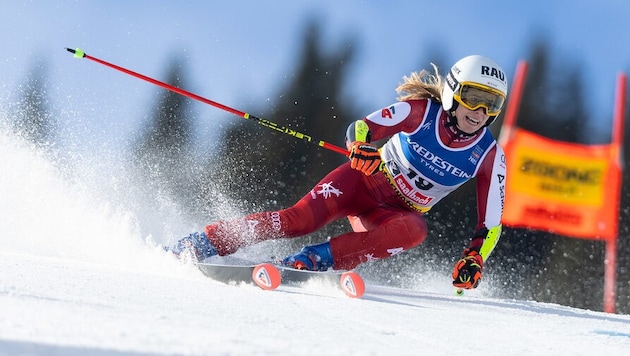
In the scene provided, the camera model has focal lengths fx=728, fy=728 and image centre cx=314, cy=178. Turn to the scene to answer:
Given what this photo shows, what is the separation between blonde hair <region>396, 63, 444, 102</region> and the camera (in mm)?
4402

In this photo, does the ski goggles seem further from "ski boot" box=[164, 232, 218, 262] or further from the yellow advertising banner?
the yellow advertising banner

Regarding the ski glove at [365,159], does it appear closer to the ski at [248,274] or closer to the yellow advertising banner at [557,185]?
the ski at [248,274]

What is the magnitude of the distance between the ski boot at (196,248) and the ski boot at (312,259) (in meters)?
0.44

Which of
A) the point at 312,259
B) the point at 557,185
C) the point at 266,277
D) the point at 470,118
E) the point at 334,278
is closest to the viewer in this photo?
the point at 266,277

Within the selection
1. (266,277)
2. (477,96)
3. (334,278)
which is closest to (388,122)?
(477,96)

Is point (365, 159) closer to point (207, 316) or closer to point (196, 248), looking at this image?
point (196, 248)

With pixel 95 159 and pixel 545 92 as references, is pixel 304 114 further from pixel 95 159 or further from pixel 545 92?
pixel 95 159

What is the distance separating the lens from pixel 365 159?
3.83 metres

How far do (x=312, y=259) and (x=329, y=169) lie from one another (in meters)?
12.6

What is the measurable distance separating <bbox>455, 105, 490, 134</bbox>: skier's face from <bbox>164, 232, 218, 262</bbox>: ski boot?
1.55 metres

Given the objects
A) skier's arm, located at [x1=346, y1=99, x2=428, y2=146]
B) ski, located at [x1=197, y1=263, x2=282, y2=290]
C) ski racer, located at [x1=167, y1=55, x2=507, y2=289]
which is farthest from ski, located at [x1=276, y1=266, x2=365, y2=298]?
skier's arm, located at [x1=346, y1=99, x2=428, y2=146]

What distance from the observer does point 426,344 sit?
6.75 ft

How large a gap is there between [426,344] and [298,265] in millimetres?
1626

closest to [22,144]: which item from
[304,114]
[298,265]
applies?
[298,265]
